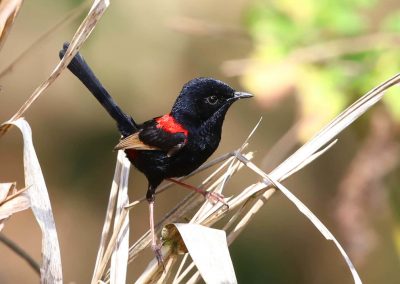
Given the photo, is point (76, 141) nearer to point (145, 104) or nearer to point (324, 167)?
point (145, 104)

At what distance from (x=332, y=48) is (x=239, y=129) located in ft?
8.88

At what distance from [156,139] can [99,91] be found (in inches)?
12.7

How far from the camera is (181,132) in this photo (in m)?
3.21

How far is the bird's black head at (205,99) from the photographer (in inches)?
127

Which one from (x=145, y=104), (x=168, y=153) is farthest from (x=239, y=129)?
(x=168, y=153)

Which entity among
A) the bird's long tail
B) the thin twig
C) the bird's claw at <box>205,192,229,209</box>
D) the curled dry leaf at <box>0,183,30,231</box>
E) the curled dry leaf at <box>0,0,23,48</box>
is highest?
the curled dry leaf at <box>0,0,23,48</box>

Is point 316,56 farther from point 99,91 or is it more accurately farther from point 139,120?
point 139,120

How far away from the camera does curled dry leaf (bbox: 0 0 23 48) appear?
2.25 metres

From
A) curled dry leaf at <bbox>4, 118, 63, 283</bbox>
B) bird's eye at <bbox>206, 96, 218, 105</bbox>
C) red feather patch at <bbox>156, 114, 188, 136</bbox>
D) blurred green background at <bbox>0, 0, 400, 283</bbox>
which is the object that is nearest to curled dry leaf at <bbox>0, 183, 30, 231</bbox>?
curled dry leaf at <bbox>4, 118, 63, 283</bbox>

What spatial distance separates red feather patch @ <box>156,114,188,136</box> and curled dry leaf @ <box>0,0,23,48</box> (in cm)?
109

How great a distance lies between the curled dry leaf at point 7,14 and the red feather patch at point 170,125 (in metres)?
1.09

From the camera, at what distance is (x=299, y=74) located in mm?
4484

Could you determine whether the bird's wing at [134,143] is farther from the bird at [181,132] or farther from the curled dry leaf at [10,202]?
the curled dry leaf at [10,202]

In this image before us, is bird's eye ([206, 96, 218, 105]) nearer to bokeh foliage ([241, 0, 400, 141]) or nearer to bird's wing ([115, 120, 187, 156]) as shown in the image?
bird's wing ([115, 120, 187, 156])
